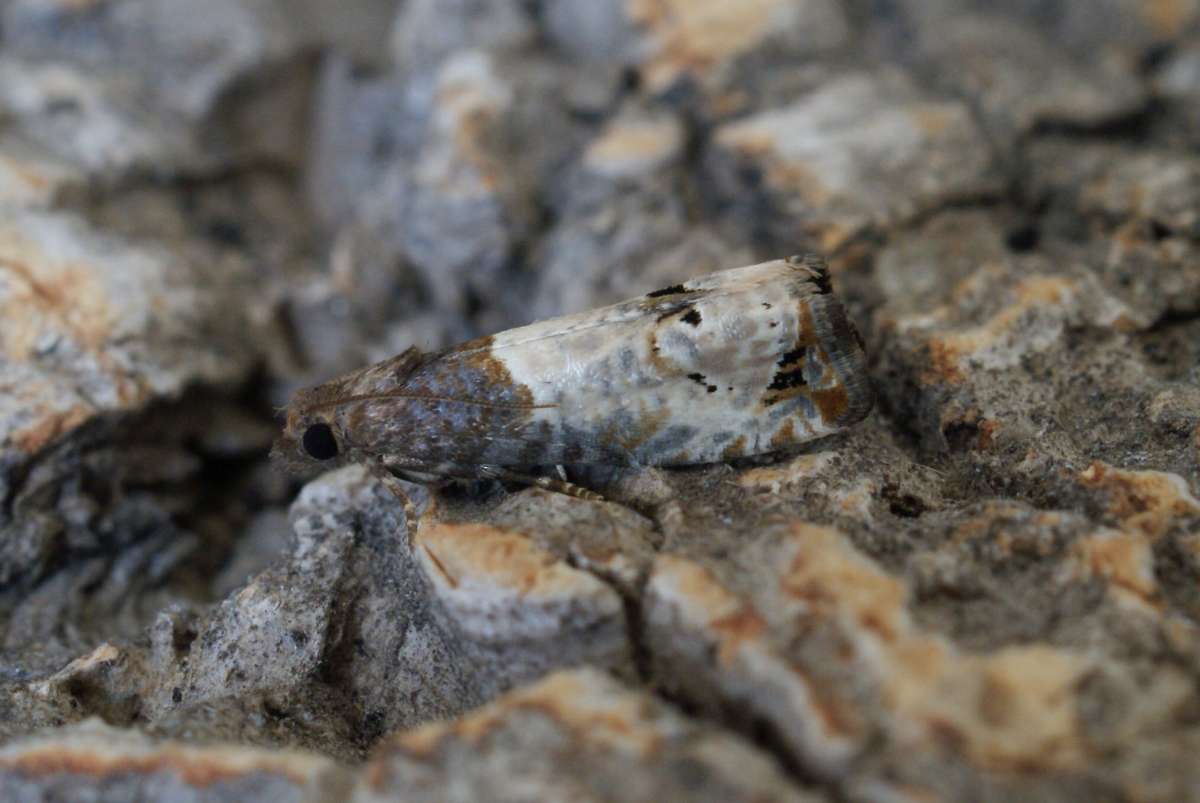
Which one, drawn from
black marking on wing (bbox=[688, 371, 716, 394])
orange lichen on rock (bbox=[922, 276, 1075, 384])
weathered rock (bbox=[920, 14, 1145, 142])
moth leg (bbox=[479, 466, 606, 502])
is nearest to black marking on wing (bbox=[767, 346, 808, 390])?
black marking on wing (bbox=[688, 371, 716, 394])

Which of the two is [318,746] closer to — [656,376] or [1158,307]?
[656,376]

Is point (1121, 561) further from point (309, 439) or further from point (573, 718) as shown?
point (309, 439)

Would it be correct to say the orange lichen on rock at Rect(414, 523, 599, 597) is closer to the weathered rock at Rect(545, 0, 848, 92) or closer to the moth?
the moth

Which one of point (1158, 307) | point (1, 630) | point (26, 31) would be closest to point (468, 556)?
point (1, 630)

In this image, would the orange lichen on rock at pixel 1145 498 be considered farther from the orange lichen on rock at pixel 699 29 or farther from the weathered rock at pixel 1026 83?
the orange lichen on rock at pixel 699 29

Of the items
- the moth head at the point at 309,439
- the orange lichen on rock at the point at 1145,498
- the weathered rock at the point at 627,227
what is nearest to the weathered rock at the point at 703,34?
the weathered rock at the point at 627,227

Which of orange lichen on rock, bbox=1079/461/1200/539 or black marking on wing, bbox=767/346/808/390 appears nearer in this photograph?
orange lichen on rock, bbox=1079/461/1200/539
